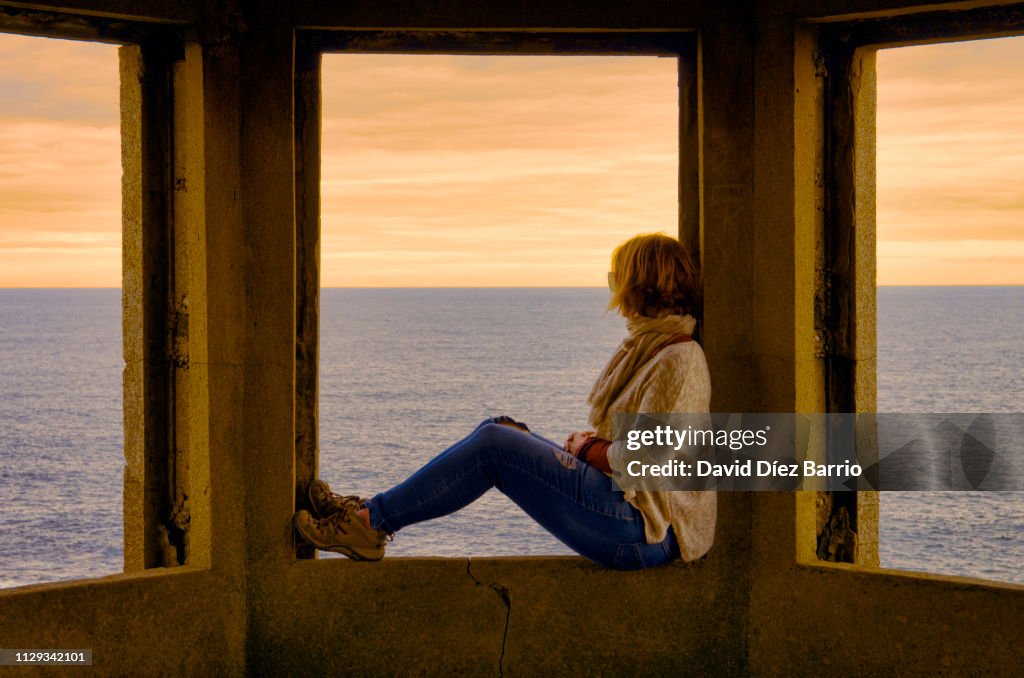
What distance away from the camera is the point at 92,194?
5362cm

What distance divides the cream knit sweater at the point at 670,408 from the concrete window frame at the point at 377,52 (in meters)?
0.50

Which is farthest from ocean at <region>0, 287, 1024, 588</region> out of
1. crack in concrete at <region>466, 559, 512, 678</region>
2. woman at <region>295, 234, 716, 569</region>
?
woman at <region>295, 234, 716, 569</region>

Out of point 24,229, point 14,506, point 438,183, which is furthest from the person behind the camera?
point 438,183

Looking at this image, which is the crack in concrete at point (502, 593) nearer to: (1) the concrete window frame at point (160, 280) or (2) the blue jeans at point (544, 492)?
(2) the blue jeans at point (544, 492)

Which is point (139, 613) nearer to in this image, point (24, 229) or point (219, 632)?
point (219, 632)

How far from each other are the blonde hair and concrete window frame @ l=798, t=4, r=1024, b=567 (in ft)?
1.63

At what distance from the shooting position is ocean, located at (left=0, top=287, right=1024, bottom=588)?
1995 centimetres

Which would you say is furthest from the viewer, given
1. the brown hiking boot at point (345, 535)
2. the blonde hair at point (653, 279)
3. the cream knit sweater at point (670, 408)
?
the brown hiking boot at point (345, 535)

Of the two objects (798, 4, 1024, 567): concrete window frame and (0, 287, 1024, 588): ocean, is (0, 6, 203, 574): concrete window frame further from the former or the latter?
(0, 287, 1024, 588): ocean

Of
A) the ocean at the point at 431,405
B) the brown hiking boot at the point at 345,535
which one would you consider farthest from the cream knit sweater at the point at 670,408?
the ocean at the point at 431,405

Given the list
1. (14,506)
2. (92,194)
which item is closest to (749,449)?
(14,506)

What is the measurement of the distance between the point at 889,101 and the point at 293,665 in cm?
6110

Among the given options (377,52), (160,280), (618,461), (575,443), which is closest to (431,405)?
(160,280)

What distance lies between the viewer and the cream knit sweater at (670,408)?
9.05ft
